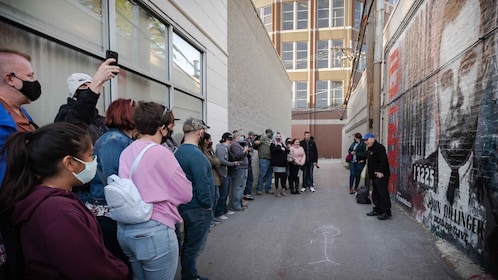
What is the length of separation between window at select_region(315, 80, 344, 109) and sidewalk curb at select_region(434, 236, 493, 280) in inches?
1054

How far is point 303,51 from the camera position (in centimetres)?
3080

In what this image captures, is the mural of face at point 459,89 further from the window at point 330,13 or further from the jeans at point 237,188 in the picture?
the window at point 330,13

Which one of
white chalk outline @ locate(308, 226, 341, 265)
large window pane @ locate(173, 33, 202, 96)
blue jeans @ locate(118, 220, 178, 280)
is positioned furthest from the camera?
large window pane @ locate(173, 33, 202, 96)

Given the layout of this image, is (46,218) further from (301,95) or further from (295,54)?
(295,54)

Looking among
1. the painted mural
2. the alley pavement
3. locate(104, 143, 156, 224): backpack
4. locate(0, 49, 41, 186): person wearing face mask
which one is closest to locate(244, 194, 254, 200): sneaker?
the alley pavement

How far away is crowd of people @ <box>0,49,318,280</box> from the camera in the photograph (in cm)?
126

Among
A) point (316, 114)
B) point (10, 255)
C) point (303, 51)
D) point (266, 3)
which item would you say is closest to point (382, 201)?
point (10, 255)

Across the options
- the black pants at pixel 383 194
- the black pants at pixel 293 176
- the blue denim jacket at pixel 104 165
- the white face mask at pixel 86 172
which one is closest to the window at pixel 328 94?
the black pants at pixel 293 176

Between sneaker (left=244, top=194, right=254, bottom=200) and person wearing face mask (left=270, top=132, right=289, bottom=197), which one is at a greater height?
person wearing face mask (left=270, top=132, right=289, bottom=197)

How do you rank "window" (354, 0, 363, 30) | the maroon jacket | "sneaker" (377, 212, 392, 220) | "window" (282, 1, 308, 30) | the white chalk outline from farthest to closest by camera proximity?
1. "window" (282, 1, 308, 30)
2. "window" (354, 0, 363, 30)
3. "sneaker" (377, 212, 392, 220)
4. the white chalk outline
5. the maroon jacket

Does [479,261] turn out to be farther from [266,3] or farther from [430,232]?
[266,3]

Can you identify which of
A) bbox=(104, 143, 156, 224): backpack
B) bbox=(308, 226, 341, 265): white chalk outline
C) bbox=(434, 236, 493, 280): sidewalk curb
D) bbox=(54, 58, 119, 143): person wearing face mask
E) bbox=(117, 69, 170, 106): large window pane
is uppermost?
bbox=(117, 69, 170, 106): large window pane

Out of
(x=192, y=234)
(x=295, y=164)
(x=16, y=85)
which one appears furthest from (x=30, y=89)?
(x=295, y=164)

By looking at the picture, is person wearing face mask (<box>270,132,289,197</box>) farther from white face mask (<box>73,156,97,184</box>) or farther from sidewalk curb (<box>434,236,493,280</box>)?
white face mask (<box>73,156,97,184</box>)
